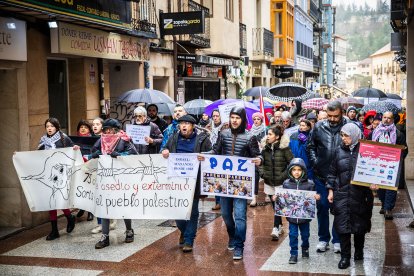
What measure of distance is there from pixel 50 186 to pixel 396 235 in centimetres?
518

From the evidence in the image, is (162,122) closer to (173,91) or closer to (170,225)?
(170,225)

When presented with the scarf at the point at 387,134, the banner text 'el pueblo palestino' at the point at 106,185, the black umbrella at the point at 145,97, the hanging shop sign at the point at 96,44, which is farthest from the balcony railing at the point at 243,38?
the banner text 'el pueblo palestino' at the point at 106,185

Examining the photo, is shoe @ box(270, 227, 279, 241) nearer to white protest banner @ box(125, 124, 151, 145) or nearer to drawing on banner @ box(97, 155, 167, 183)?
drawing on banner @ box(97, 155, 167, 183)

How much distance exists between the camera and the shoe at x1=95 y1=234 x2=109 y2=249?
9.08 meters

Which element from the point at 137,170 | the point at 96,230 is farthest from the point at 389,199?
the point at 96,230

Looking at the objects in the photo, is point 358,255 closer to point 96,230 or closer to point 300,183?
point 300,183

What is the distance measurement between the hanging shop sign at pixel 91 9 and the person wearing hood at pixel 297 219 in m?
4.78

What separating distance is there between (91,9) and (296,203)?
20.4 feet

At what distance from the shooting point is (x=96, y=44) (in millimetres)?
13391

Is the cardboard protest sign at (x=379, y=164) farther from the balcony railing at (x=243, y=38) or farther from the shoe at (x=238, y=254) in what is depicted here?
the balcony railing at (x=243, y=38)

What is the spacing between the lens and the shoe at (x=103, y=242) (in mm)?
9078

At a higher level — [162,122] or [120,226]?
[162,122]

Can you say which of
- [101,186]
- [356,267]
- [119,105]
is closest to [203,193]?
Result: [101,186]

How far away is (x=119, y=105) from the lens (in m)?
16.9
